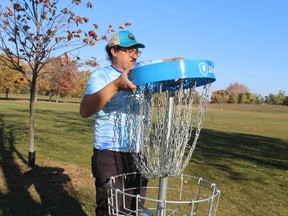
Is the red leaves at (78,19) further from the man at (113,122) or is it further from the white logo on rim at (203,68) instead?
the white logo on rim at (203,68)

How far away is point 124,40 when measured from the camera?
8.82ft

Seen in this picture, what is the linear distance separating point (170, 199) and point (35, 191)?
2.33 m

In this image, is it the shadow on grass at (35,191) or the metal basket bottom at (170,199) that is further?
the shadow on grass at (35,191)

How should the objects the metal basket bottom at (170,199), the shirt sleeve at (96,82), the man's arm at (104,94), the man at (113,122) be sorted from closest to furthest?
the man's arm at (104,94) → the metal basket bottom at (170,199) → the shirt sleeve at (96,82) → the man at (113,122)

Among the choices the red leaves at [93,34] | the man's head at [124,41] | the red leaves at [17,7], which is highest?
the red leaves at [17,7]

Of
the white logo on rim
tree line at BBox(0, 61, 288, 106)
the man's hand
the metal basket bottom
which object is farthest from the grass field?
the white logo on rim

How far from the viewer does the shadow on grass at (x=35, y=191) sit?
5551 mm

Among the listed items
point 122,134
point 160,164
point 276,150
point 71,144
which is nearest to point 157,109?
point 160,164

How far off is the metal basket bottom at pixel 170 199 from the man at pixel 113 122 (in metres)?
0.08

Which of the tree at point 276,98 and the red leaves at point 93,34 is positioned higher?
the tree at point 276,98

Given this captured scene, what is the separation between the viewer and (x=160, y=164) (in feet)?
7.31

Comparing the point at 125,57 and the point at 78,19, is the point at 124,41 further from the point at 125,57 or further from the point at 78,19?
the point at 78,19

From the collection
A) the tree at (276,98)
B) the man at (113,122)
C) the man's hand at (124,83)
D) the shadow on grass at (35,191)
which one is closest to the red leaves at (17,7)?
the shadow on grass at (35,191)

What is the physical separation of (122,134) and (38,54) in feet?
17.0
